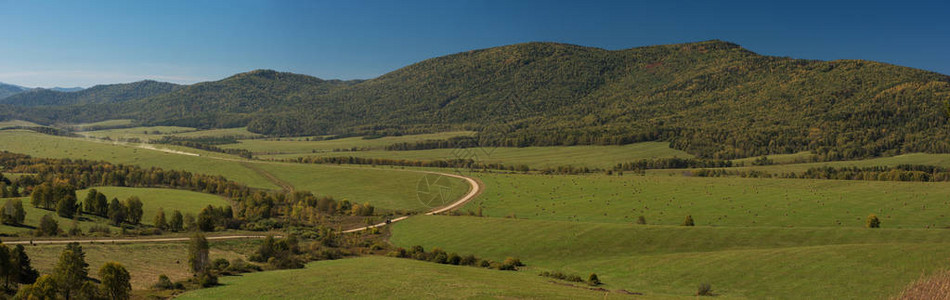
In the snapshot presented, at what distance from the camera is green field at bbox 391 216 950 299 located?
1661 inches

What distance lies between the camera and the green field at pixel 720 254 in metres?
42.2

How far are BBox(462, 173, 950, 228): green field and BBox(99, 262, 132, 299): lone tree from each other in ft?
235

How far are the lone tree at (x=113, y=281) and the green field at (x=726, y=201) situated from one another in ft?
235

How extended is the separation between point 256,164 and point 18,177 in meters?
67.5

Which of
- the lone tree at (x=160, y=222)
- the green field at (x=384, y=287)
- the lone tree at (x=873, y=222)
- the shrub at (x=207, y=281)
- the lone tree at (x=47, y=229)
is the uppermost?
the lone tree at (x=873, y=222)

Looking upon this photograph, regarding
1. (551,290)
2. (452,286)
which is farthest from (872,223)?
(452,286)

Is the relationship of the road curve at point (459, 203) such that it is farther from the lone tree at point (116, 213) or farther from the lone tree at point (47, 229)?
the lone tree at point (47, 229)

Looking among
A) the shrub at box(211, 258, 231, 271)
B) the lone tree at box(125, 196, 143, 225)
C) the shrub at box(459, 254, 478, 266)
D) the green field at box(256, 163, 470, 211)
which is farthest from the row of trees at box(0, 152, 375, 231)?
the shrub at box(459, 254, 478, 266)

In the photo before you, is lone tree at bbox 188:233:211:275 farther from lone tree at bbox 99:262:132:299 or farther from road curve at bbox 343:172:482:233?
road curve at bbox 343:172:482:233

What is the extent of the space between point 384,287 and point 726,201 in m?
83.6

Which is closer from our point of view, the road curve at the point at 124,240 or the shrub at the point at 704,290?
the shrub at the point at 704,290

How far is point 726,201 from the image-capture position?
327ft

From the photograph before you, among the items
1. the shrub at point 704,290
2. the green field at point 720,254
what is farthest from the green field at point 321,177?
the shrub at point 704,290

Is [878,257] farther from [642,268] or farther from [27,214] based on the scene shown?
[27,214]
